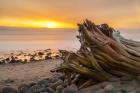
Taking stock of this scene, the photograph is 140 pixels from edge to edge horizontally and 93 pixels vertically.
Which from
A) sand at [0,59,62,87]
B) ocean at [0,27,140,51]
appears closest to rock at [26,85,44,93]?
sand at [0,59,62,87]

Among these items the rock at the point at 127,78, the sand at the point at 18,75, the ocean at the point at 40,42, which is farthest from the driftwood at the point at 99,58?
the ocean at the point at 40,42

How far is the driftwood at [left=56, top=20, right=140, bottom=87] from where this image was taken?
9.45m

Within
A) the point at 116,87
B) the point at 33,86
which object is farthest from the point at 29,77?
the point at 116,87

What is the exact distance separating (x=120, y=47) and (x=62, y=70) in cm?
161

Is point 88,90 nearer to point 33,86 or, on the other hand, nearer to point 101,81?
point 101,81

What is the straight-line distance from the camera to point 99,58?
9.70 metres

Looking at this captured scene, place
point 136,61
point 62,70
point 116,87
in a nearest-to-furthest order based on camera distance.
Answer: point 116,87
point 136,61
point 62,70

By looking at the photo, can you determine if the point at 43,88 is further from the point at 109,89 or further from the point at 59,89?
the point at 109,89

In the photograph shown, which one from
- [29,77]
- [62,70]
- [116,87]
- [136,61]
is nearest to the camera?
[116,87]

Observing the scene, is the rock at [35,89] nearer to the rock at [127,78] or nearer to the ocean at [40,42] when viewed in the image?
the rock at [127,78]

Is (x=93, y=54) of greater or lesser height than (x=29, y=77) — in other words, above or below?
above

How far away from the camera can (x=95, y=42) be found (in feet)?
31.6

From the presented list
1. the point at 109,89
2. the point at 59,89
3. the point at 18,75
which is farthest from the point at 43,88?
the point at 18,75

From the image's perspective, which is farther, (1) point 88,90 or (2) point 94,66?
(2) point 94,66
